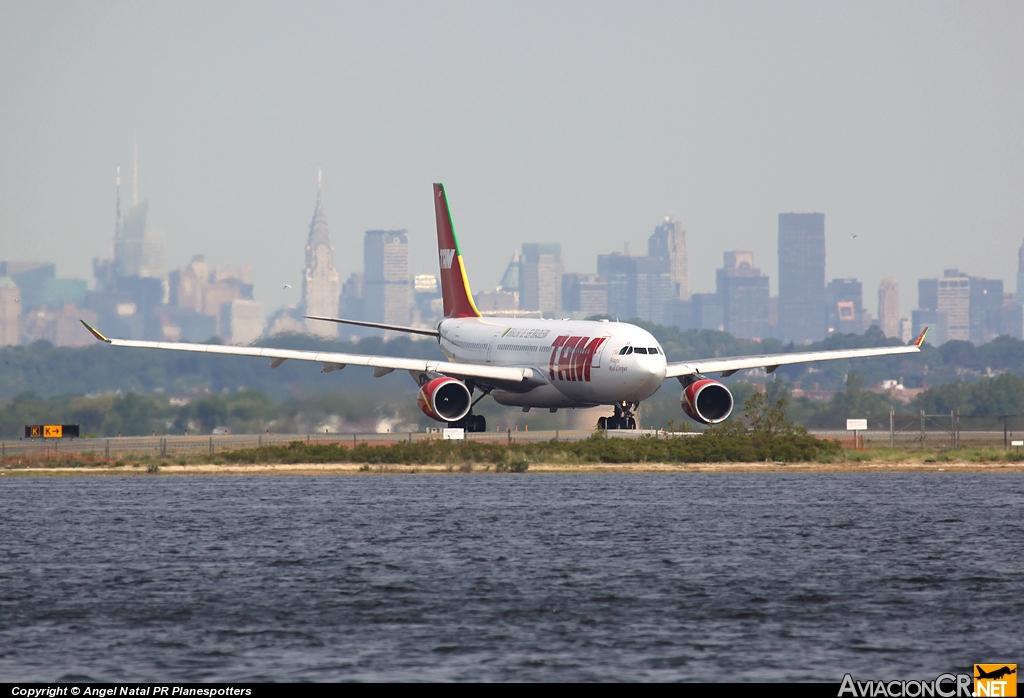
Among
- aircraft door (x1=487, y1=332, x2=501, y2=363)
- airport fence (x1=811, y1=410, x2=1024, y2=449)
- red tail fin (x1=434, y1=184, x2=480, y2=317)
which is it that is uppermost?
red tail fin (x1=434, y1=184, x2=480, y2=317)

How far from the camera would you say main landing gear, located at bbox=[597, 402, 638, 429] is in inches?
2586

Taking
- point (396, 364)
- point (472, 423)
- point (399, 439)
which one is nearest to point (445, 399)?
point (396, 364)

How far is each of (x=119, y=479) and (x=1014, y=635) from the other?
152ft

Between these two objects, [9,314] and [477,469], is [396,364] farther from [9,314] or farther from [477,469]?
[9,314]

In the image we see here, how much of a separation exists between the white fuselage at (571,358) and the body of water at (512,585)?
8168 millimetres

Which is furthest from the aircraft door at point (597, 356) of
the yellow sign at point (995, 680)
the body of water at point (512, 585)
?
the yellow sign at point (995, 680)

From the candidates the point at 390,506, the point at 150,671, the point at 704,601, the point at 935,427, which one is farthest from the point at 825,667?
the point at 935,427

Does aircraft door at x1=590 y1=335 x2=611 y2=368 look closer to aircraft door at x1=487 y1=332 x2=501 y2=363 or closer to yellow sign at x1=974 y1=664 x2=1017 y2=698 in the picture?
aircraft door at x1=487 y1=332 x2=501 y2=363

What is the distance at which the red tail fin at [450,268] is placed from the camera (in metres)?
81.9

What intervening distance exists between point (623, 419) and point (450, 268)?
1989cm

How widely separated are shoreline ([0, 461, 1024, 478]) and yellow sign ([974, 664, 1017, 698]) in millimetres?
41436

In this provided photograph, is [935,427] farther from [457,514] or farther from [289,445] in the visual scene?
[457,514]
